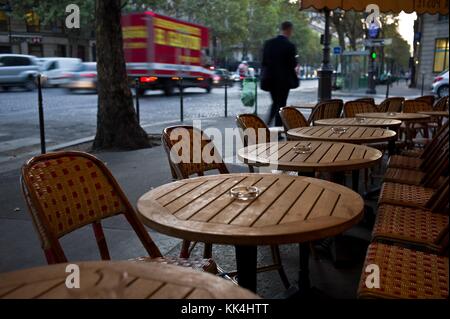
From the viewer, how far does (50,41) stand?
38.8 meters

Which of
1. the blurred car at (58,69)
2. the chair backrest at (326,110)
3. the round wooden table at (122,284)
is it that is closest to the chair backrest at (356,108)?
the chair backrest at (326,110)

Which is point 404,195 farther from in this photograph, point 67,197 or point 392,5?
point 392,5

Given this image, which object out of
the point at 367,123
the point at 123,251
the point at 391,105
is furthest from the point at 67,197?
the point at 391,105

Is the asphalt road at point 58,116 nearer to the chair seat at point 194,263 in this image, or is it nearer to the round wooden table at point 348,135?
the round wooden table at point 348,135

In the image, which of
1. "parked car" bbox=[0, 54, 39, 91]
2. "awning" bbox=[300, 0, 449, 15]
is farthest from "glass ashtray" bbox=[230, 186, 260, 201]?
"parked car" bbox=[0, 54, 39, 91]

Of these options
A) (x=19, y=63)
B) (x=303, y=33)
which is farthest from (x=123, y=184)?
(x=303, y=33)

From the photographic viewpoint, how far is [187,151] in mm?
3348

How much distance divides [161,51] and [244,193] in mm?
19476

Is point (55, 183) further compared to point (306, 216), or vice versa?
point (55, 183)

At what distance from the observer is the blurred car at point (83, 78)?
21516 mm

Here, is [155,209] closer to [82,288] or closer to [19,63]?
[82,288]

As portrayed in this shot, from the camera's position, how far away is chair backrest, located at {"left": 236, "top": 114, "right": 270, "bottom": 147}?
4371mm
